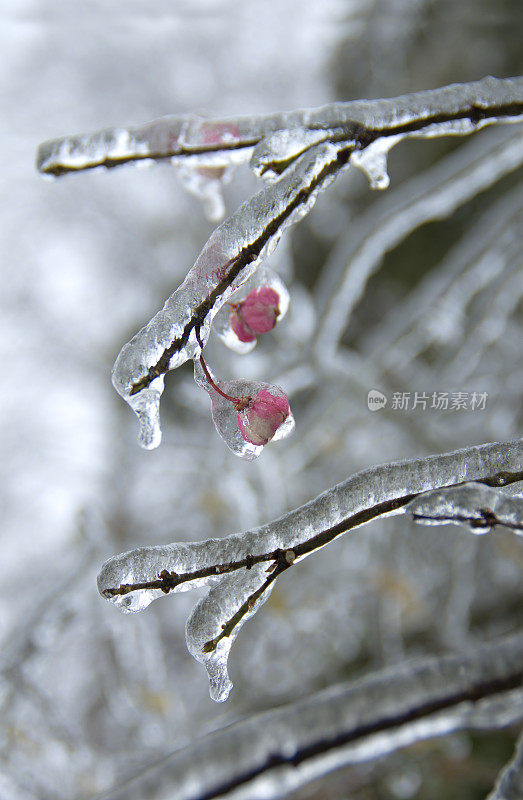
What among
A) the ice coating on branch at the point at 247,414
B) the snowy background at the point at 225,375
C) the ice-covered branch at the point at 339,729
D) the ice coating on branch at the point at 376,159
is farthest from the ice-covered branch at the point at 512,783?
the snowy background at the point at 225,375

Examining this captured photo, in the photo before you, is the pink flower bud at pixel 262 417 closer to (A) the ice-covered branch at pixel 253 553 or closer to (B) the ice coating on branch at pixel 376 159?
(A) the ice-covered branch at pixel 253 553

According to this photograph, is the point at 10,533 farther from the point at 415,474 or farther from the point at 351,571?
the point at 415,474

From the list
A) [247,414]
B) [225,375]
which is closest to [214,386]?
[247,414]

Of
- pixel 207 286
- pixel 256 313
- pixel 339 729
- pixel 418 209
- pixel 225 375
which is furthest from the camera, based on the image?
pixel 225 375

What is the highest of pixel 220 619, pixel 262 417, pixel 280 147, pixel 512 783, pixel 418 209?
pixel 418 209

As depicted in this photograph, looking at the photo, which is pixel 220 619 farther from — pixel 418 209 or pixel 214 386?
pixel 418 209
